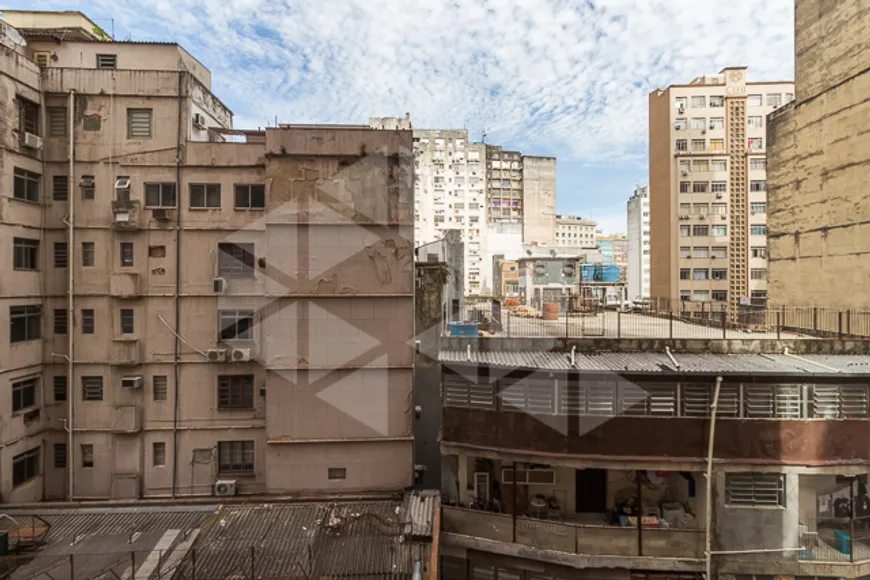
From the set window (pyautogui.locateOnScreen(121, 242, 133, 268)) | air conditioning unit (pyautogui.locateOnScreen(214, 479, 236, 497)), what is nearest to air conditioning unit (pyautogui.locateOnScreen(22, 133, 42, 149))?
window (pyautogui.locateOnScreen(121, 242, 133, 268))

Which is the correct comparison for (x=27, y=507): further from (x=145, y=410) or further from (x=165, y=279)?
(x=165, y=279)

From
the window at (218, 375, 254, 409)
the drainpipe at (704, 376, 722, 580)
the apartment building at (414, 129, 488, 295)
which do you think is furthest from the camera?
the apartment building at (414, 129, 488, 295)

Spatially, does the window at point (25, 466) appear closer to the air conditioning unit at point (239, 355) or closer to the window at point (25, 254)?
the window at point (25, 254)

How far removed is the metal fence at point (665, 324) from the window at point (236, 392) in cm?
721

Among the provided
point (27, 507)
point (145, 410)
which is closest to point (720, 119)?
point (145, 410)

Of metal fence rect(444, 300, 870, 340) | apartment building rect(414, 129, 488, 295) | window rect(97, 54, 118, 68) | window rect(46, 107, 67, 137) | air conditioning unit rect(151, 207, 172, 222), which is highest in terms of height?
apartment building rect(414, 129, 488, 295)

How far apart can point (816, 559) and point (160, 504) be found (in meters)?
19.9

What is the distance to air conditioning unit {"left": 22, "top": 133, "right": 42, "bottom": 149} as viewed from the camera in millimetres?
13664

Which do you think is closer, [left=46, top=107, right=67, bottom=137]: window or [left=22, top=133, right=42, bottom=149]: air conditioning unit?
[left=22, top=133, right=42, bottom=149]: air conditioning unit

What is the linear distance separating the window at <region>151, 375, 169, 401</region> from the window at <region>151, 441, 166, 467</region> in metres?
1.57

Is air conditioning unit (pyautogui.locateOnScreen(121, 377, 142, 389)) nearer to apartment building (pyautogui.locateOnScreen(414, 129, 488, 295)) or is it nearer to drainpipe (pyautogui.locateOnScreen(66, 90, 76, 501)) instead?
drainpipe (pyautogui.locateOnScreen(66, 90, 76, 501))

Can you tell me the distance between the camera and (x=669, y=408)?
1242 centimetres

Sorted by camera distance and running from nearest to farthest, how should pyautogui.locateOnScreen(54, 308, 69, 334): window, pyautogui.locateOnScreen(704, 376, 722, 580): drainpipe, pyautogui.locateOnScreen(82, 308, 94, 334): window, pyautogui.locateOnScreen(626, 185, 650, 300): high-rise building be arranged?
pyautogui.locateOnScreen(704, 376, 722, 580): drainpipe < pyautogui.locateOnScreen(82, 308, 94, 334): window < pyautogui.locateOnScreen(54, 308, 69, 334): window < pyautogui.locateOnScreen(626, 185, 650, 300): high-rise building

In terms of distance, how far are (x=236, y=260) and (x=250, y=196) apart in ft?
7.41
